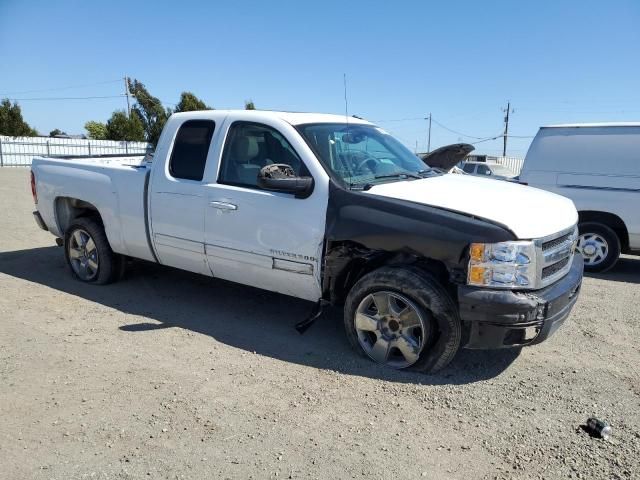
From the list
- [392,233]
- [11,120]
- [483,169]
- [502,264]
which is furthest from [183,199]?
[11,120]

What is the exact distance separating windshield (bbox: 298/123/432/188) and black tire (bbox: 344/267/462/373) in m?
0.78

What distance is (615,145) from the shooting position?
288 inches

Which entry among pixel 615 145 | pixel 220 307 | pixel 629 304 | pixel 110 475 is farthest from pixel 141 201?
pixel 615 145

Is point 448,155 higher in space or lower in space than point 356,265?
higher

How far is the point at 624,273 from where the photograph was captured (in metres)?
7.62

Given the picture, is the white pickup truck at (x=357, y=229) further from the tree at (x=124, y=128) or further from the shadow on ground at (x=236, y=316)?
the tree at (x=124, y=128)

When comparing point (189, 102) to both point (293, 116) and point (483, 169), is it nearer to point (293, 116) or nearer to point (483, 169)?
point (483, 169)

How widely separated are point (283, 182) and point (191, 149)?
1.44 meters

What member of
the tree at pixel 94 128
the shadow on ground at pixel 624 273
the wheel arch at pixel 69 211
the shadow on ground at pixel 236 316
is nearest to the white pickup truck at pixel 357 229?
the shadow on ground at pixel 236 316

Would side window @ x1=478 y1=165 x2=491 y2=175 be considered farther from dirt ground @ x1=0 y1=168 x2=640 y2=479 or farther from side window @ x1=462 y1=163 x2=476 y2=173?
dirt ground @ x1=0 y1=168 x2=640 y2=479

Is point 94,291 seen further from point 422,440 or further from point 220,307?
point 422,440

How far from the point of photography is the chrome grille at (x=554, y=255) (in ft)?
12.0

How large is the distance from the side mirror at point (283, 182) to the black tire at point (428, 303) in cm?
84

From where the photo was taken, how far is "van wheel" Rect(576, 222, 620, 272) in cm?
735
